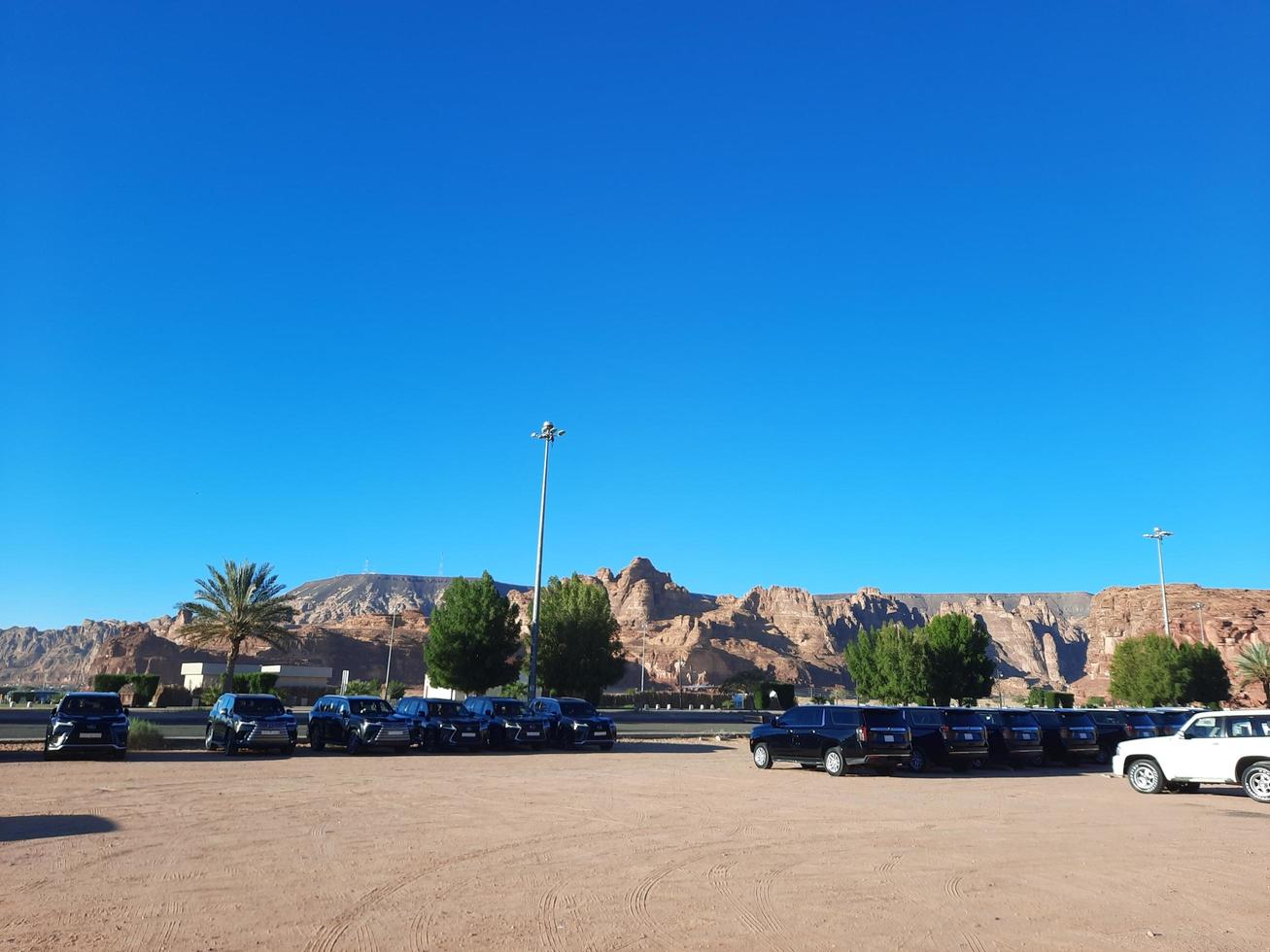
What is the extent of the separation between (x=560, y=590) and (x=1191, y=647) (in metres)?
40.3

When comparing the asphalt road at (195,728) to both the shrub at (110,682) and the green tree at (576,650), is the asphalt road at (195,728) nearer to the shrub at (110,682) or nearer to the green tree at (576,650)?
the green tree at (576,650)

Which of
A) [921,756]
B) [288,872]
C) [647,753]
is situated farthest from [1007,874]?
[647,753]

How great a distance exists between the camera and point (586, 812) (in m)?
14.1

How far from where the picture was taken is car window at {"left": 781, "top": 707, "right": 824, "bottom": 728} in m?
22.2

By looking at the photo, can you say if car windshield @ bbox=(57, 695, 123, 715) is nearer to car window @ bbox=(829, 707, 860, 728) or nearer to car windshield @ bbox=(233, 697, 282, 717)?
car windshield @ bbox=(233, 697, 282, 717)

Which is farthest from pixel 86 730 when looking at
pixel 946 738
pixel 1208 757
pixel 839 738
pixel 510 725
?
pixel 1208 757

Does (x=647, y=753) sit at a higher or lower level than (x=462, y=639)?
lower

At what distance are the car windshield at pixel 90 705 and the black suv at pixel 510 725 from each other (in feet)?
30.8

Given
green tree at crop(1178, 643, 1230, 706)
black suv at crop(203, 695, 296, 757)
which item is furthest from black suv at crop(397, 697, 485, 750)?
green tree at crop(1178, 643, 1230, 706)

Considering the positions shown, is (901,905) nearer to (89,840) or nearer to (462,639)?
(89,840)

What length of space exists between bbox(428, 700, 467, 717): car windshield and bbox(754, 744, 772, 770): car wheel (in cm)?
897

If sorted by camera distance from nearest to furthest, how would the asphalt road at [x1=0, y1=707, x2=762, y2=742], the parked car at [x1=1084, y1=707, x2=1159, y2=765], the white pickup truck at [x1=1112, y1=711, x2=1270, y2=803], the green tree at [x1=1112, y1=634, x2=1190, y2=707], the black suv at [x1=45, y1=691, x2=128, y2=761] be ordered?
the white pickup truck at [x1=1112, y1=711, x2=1270, y2=803] → the black suv at [x1=45, y1=691, x2=128, y2=761] → the parked car at [x1=1084, y1=707, x2=1159, y2=765] → the asphalt road at [x1=0, y1=707, x2=762, y2=742] → the green tree at [x1=1112, y1=634, x2=1190, y2=707]

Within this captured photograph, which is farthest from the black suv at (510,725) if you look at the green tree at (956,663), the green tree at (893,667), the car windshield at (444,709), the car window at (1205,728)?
the green tree at (956,663)

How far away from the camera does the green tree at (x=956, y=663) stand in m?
52.5
